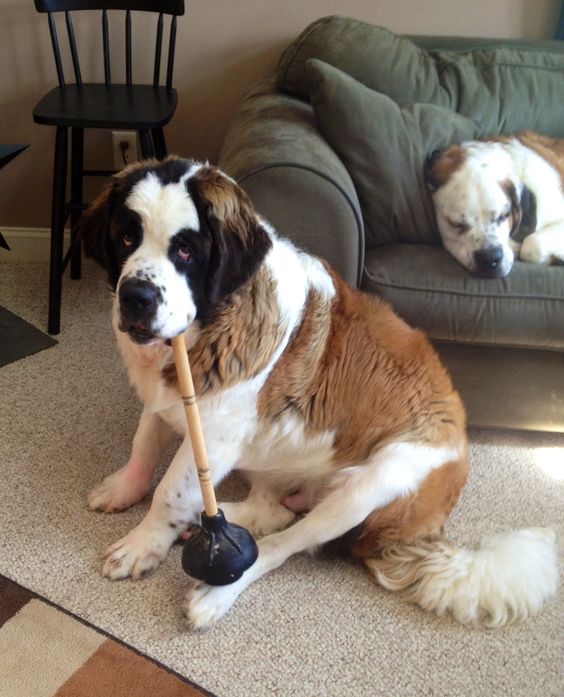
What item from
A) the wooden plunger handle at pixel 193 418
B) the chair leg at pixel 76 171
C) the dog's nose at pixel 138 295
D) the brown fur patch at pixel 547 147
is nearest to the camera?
the dog's nose at pixel 138 295

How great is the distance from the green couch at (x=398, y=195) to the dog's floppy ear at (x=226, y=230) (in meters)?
0.37

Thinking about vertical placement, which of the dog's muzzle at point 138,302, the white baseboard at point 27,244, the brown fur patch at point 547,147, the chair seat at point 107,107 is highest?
the dog's muzzle at point 138,302

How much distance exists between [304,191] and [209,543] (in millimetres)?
823

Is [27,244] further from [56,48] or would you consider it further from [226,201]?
[226,201]

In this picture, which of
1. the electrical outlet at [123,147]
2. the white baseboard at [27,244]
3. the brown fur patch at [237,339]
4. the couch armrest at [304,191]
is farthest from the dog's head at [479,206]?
the white baseboard at [27,244]

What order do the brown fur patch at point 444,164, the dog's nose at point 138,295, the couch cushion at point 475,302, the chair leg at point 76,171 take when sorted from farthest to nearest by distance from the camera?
the chair leg at point 76,171 → the brown fur patch at point 444,164 → the couch cushion at point 475,302 → the dog's nose at point 138,295

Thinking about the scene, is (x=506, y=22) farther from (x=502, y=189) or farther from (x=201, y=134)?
(x=201, y=134)

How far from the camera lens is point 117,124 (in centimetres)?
208

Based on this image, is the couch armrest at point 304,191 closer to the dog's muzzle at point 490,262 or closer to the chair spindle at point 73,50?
the dog's muzzle at point 490,262

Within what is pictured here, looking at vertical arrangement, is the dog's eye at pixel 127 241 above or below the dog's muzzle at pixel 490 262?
above

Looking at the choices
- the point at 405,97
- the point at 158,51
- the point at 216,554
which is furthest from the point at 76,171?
the point at 216,554

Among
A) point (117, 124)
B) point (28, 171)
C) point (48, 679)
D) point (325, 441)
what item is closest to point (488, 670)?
point (325, 441)

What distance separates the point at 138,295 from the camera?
44.3 inches

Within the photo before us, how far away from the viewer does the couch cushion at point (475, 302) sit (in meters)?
1.75
